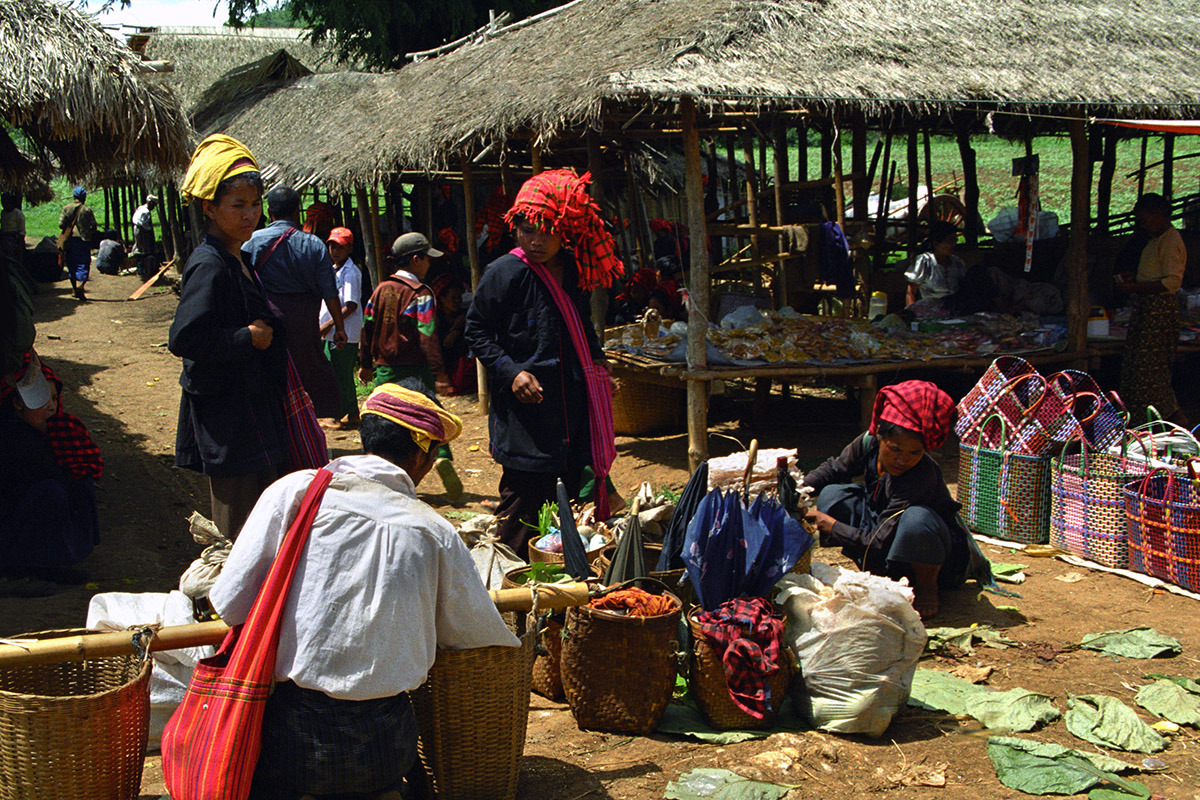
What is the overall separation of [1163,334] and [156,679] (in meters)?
7.62

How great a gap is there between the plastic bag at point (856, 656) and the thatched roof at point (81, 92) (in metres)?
4.75

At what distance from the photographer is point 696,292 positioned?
7359mm

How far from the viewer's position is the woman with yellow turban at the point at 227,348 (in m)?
3.65

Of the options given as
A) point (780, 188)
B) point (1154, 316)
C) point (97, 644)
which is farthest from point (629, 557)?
point (780, 188)

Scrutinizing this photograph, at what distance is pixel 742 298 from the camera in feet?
34.8

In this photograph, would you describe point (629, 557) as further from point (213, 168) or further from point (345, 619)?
point (213, 168)

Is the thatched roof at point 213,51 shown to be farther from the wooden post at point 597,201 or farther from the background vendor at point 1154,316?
the background vendor at point 1154,316

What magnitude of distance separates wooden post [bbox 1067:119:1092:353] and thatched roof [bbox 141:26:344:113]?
18.5 metres

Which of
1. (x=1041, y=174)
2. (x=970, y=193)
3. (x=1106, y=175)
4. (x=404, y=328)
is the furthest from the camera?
(x=1041, y=174)

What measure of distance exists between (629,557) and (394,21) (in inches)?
787

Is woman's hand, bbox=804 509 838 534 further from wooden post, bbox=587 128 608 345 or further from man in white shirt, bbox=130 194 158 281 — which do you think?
man in white shirt, bbox=130 194 158 281

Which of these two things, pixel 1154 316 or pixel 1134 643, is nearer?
pixel 1134 643

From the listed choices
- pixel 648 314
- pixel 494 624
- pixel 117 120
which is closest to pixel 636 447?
pixel 648 314

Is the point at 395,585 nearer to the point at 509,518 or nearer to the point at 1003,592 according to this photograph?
the point at 509,518
